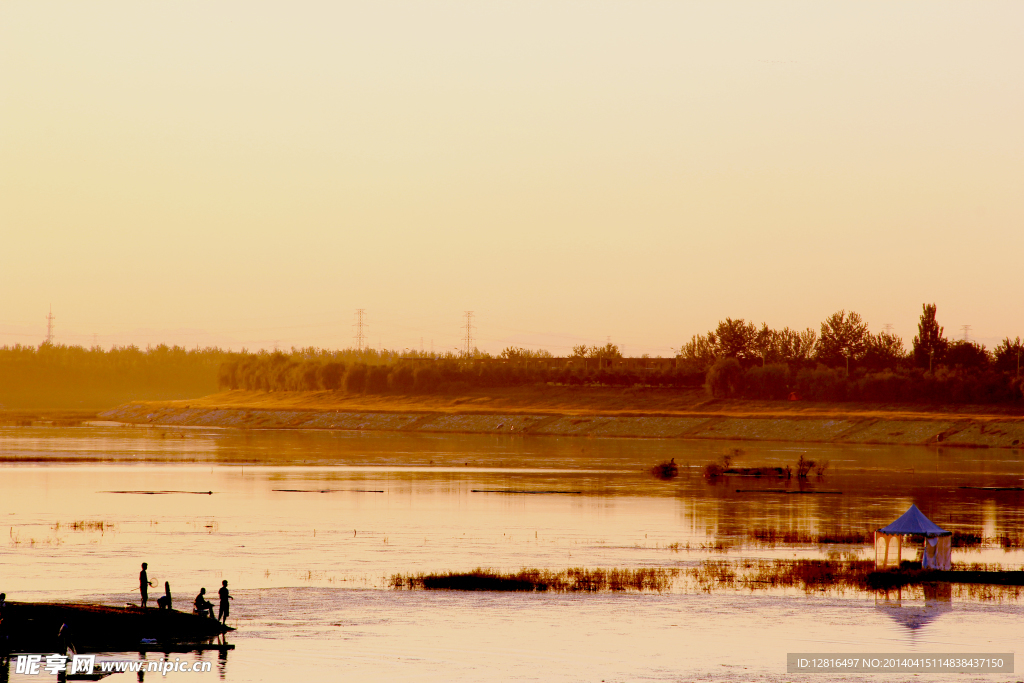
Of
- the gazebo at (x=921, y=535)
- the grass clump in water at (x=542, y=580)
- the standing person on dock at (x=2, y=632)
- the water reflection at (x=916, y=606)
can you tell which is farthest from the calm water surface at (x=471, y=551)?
the standing person on dock at (x=2, y=632)

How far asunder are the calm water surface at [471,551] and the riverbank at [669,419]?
38.7 m

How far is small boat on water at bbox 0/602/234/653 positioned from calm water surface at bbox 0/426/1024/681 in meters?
1.38

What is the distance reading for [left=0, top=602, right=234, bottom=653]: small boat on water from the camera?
30266 millimetres

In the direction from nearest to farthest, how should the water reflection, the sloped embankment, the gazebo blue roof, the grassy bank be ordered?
the water reflection → the grassy bank → the gazebo blue roof → the sloped embankment

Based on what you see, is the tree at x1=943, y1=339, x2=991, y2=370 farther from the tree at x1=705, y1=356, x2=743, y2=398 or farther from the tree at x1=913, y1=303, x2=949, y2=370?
the tree at x1=705, y1=356, x2=743, y2=398

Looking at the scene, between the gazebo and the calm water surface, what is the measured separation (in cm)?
303

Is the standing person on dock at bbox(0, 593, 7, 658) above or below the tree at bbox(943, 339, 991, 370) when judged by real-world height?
below

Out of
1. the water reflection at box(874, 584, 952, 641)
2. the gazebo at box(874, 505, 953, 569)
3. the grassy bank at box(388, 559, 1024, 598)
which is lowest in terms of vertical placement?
the water reflection at box(874, 584, 952, 641)

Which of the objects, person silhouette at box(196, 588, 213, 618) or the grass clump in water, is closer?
person silhouette at box(196, 588, 213, 618)

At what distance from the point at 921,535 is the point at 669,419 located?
119964 mm

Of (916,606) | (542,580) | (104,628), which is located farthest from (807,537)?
(104,628)

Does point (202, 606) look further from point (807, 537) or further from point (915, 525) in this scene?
point (807, 537)

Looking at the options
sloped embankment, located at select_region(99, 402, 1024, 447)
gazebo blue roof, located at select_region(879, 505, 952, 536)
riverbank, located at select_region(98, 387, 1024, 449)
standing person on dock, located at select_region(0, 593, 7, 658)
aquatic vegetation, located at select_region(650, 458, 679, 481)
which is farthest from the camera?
riverbank, located at select_region(98, 387, 1024, 449)

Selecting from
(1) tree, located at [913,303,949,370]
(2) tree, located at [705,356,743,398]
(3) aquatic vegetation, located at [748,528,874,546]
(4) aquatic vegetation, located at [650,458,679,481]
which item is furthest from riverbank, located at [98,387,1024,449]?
(3) aquatic vegetation, located at [748,528,874,546]
